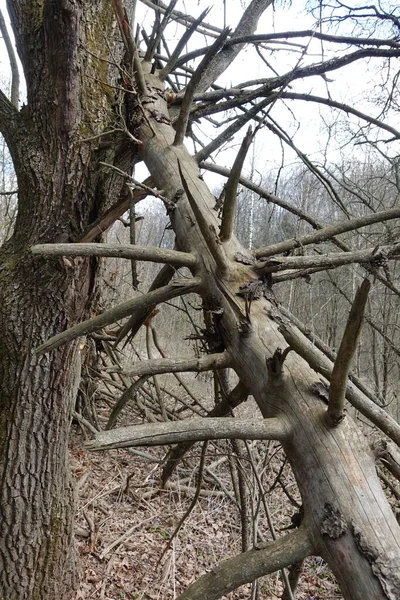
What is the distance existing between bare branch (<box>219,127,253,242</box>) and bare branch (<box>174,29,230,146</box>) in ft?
2.20

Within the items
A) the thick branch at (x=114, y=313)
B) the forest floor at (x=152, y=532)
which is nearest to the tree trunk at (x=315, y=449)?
A: the thick branch at (x=114, y=313)

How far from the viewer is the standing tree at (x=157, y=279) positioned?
0.92 meters

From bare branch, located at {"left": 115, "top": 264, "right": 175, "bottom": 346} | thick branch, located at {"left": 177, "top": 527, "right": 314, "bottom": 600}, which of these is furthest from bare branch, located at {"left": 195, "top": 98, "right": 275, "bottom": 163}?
thick branch, located at {"left": 177, "top": 527, "right": 314, "bottom": 600}

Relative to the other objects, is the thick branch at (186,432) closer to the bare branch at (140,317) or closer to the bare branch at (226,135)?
the bare branch at (140,317)

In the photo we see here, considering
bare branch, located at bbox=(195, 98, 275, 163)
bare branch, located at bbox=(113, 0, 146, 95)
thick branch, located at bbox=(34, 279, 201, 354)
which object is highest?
bare branch, located at bbox=(113, 0, 146, 95)

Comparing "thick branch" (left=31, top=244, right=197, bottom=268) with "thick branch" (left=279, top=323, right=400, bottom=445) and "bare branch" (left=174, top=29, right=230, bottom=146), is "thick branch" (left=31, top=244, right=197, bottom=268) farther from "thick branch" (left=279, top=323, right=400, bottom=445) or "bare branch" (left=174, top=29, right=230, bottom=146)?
"bare branch" (left=174, top=29, right=230, bottom=146)

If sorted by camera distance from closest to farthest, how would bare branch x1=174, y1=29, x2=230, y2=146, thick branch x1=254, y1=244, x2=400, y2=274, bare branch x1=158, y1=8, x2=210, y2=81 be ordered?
thick branch x1=254, y1=244, x2=400, y2=274
bare branch x1=174, y1=29, x2=230, y2=146
bare branch x1=158, y1=8, x2=210, y2=81

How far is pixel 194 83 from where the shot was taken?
5.66 ft

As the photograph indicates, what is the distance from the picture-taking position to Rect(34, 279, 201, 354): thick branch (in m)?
1.32

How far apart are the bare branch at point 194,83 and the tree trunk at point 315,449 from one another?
0.64 m

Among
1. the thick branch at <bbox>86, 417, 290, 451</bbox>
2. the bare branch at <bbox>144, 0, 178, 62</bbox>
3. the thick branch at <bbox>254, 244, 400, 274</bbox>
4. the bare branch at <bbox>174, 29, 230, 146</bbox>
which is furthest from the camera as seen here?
the bare branch at <bbox>144, 0, 178, 62</bbox>

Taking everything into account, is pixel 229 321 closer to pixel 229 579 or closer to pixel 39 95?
pixel 229 579

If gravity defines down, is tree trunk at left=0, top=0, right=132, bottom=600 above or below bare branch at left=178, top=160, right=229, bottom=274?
above

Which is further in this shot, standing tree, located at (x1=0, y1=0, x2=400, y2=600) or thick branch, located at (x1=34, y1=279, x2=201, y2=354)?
thick branch, located at (x1=34, y1=279, x2=201, y2=354)
